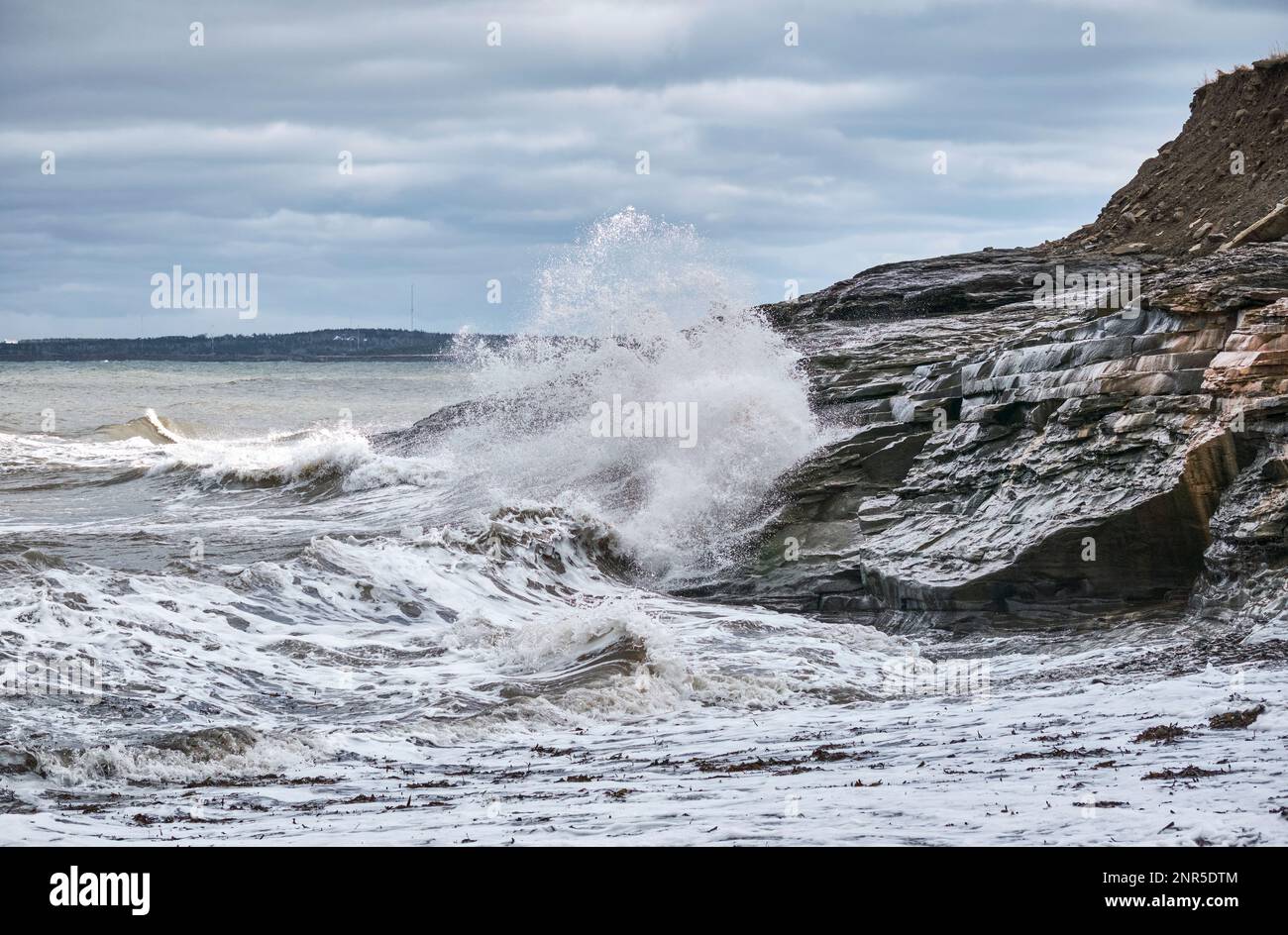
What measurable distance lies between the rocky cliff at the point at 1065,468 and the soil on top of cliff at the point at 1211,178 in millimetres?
8564

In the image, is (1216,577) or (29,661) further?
(1216,577)

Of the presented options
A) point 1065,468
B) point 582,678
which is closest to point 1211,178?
point 1065,468

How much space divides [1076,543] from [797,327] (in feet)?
39.4

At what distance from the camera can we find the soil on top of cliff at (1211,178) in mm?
24938

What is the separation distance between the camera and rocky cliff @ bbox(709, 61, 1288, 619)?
11.1 meters

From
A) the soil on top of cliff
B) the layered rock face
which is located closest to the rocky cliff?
the layered rock face

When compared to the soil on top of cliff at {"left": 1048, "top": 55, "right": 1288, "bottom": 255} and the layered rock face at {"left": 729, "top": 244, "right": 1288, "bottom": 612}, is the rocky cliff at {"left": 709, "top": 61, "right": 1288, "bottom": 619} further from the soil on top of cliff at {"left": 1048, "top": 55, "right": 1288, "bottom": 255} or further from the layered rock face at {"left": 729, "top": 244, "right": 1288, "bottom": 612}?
the soil on top of cliff at {"left": 1048, "top": 55, "right": 1288, "bottom": 255}

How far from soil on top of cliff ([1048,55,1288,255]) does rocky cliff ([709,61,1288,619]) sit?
856 cm

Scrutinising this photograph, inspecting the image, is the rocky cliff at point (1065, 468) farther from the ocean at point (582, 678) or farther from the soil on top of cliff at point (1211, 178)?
the soil on top of cliff at point (1211, 178)

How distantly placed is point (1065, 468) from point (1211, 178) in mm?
17358
